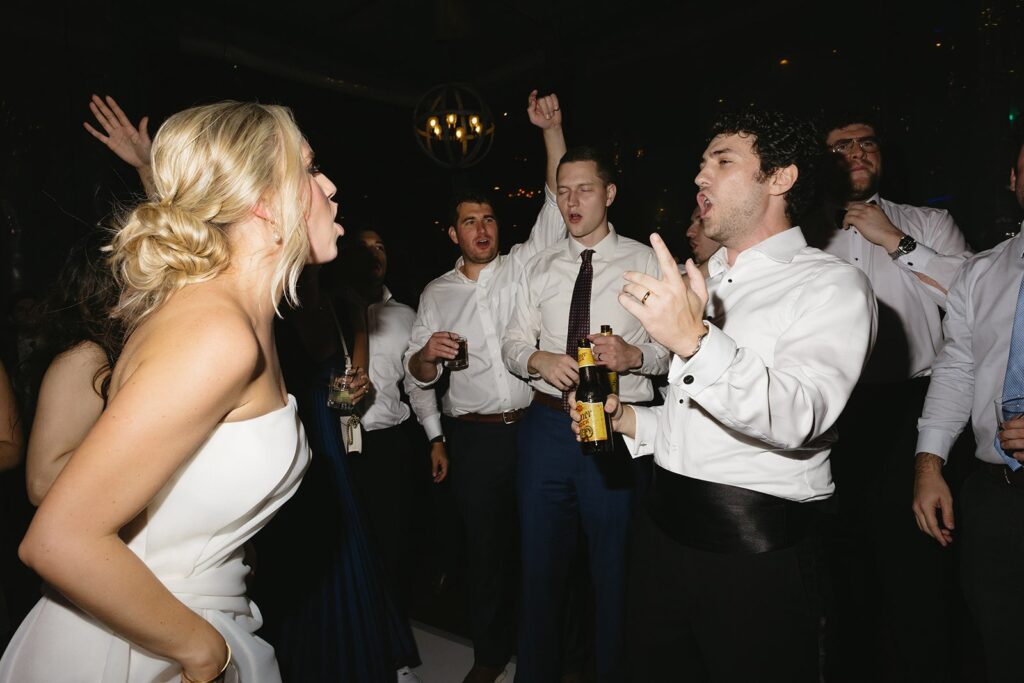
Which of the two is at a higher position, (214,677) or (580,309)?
(580,309)

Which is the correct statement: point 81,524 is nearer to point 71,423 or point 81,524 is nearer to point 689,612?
point 71,423

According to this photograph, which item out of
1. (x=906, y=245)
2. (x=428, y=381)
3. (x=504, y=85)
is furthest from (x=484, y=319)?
(x=504, y=85)

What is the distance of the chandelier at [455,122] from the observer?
472cm

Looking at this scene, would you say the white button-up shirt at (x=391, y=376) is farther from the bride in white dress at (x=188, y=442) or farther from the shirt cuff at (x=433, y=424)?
the bride in white dress at (x=188, y=442)

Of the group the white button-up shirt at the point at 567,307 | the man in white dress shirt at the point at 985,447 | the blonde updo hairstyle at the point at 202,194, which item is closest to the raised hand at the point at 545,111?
the white button-up shirt at the point at 567,307

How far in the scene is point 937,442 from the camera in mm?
2105

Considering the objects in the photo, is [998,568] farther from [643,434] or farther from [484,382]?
[484,382]

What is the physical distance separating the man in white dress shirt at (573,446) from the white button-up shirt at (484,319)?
0.33m

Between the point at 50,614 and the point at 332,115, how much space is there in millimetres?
7181

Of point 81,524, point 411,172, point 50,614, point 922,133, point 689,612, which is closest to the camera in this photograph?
point 81,524

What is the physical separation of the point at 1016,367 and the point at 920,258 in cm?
80

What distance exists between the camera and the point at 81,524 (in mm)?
922

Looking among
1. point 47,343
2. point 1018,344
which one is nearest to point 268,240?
point 47,343

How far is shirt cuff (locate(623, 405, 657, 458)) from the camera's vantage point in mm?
1942
